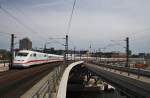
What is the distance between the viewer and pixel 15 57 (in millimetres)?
43531

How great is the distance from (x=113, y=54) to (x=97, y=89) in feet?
414

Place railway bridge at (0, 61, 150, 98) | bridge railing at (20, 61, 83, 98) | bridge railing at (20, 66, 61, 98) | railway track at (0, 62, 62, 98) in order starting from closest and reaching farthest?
bridge railing at (20, 66, 61, 98) → bridge railing at (20, 61, 83, 98) → railway bridge at (0, 61, 150, 98) → railway track at (0, 62, 62, 98)

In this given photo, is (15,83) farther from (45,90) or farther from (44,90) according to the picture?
(44,90)

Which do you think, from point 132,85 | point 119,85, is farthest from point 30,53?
point 132,85

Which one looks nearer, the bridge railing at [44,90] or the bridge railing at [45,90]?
the bridge railing at [44,90]

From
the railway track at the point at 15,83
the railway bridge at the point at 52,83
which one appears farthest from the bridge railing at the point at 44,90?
the railway track at the point at 15,83

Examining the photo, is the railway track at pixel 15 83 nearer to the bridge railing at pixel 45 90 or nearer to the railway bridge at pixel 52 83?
the railway bridge at pixel 52 83

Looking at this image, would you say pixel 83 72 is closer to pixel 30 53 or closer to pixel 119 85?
pixel 30 53

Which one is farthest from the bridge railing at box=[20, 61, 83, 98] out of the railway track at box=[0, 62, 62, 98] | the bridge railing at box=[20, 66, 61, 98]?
the railway track at box=[0, 62, 62, 98]

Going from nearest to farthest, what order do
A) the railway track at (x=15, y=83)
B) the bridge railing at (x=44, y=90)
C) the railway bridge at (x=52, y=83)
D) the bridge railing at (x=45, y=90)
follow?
the bridge railing at (x=44, y=90)
the bridge railing at (x=45, y=90)
the railway bridge at (x=52, y=83)
the railway track at (x=15, y=83)

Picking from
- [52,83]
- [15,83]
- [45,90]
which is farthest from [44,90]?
[15,83]

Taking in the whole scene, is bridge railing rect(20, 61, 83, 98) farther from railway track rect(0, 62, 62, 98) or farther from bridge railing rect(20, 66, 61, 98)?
railway track rect(0, 62, 62, 98)

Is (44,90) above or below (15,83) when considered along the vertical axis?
above

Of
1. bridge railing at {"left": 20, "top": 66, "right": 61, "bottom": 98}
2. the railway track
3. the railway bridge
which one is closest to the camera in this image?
bridge railing at {"left": 20, "top": 66, "right": 61, "bottom": 98}
